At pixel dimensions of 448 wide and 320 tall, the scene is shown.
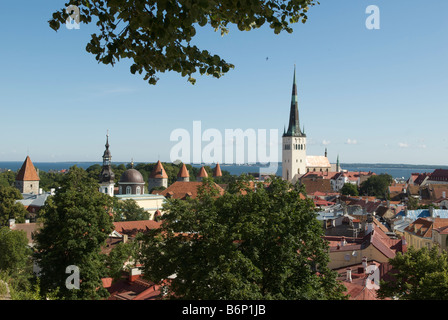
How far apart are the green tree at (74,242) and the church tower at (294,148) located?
91238 millimetres

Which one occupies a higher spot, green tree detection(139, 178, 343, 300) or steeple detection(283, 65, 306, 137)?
steeple detection(283, 65, 306, 137)

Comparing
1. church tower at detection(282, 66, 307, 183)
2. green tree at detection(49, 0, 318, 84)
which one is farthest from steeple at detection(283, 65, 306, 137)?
green tree at detection(49, 0, 318, 84)

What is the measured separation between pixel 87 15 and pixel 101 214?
1482cm

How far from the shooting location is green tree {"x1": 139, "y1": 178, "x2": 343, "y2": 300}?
10.9m

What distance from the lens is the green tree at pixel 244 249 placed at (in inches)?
429

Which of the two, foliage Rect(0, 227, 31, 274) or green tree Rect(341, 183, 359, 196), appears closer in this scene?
foliage Rect(0, 227, 31, 274)

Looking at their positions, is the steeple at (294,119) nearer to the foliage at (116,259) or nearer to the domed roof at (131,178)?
the domed roof at (131,178)

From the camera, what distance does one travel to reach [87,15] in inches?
198

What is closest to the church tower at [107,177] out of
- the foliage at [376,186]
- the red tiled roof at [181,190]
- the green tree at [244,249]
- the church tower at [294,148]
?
the red tiled roof at [181,190]

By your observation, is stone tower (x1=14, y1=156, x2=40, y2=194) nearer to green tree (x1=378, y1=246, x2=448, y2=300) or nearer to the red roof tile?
the red roof tile

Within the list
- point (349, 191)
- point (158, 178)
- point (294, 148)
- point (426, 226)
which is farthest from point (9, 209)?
point (294, 148)

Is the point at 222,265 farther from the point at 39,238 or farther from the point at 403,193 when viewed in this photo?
the point at 403,193

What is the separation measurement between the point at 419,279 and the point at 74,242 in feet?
41.0

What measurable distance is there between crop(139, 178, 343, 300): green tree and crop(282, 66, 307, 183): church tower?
95222 millimetres
